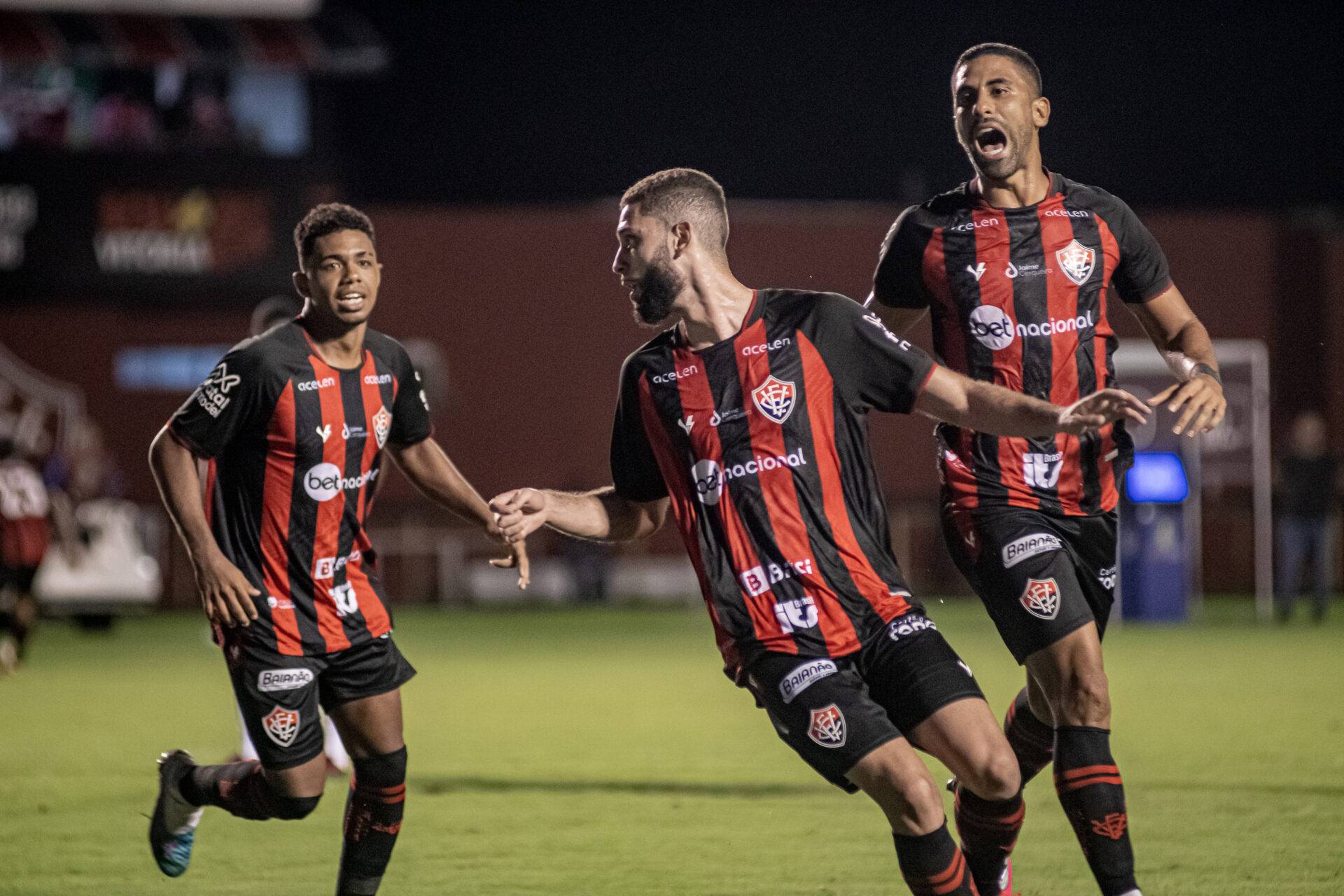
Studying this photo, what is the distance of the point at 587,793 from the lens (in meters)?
8.09

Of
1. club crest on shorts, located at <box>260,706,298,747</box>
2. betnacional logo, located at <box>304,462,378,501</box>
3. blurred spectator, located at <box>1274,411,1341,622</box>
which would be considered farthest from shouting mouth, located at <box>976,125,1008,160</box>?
blurred spectator, located at <box>1274,411,1341,622</box>

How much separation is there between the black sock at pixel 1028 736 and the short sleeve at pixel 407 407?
2100mm

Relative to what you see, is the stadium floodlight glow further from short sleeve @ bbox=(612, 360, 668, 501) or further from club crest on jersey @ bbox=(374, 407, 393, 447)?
short sleeve @ bbox=(612, 360, 668, 501)

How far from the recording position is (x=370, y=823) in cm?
538

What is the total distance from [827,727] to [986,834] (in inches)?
38.2

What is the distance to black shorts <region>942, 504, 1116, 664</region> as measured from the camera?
5145 mm

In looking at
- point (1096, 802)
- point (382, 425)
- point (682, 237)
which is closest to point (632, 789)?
point (382, 425)

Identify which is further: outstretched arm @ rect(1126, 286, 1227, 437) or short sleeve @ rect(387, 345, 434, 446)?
short sleeve @ rect(387, 345, 434, 446)

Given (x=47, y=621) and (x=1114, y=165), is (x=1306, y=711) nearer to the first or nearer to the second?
(x=47, y=621)

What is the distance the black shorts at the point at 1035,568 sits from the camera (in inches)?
203

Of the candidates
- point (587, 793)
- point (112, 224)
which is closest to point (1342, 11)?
point (112, 224)

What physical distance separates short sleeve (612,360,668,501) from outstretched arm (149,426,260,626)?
4.06 ft

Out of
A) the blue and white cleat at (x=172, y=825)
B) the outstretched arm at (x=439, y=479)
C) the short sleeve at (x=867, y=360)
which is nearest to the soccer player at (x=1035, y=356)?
the short sleeve at (x=867, y=360)

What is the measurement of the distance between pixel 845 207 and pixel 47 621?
12.2 meters
